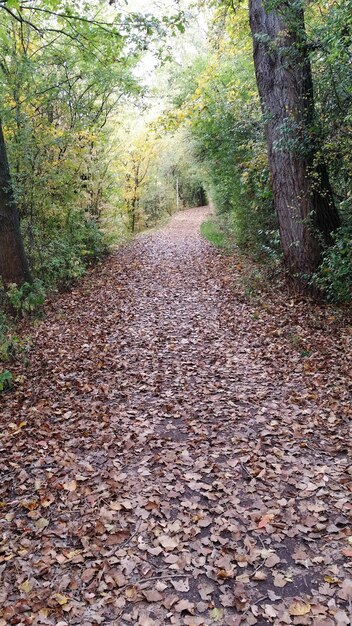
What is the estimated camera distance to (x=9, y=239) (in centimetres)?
948

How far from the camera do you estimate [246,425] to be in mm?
4996

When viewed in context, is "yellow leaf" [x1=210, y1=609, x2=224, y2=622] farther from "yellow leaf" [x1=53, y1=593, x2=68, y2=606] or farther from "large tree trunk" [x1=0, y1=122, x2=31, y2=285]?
"large tree trunk" [x1=0, y1=122, x2=31, y2=285]

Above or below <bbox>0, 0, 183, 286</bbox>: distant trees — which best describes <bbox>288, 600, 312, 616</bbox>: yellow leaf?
below

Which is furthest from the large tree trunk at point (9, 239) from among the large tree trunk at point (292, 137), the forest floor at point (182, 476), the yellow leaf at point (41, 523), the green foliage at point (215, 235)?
the green foliage at point (215, 235)

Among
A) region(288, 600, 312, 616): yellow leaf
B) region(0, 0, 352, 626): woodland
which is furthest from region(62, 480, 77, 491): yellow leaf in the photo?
region(288, 600, 312, 616): yellow leaf

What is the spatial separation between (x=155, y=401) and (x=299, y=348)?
2525 mm

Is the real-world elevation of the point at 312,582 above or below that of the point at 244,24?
below

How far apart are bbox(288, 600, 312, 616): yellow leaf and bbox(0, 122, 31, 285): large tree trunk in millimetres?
8498

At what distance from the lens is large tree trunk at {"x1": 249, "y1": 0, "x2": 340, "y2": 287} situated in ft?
24.0

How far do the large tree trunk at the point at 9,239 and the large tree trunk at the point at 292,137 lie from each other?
5.57 metres

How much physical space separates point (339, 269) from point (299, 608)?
211 inches

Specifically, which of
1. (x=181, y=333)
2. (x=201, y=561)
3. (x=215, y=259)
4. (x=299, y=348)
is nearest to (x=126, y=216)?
(x=215, y=259)

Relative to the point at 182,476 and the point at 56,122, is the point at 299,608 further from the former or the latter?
the point at 56,122

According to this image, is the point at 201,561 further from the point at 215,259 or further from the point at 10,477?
the point at 215,259
